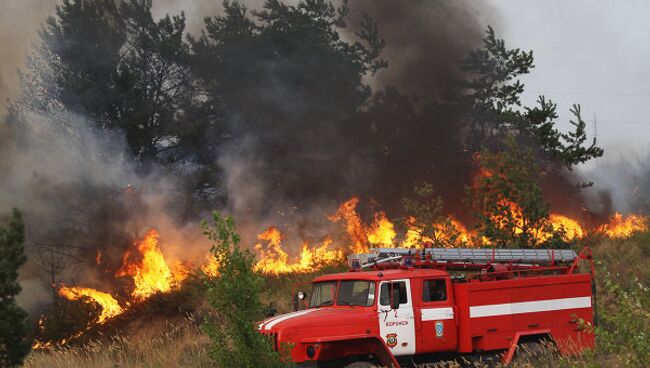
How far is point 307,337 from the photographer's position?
452 inches

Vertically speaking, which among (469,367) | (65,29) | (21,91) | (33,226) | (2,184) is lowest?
(469,367)

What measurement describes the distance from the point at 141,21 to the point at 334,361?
86.1 ft

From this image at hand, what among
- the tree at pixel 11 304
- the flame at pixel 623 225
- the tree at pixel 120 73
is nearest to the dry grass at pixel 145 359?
the tree at pixel 11 304

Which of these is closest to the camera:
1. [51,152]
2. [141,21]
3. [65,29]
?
[51,152]

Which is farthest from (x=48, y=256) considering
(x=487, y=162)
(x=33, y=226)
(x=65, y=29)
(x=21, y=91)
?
(x=487, y=162)

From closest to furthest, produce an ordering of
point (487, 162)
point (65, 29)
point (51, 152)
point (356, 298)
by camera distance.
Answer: point (356, 298), point (487, 162), point (51, 152), point (65, 29)

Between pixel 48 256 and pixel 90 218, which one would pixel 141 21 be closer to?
pixel 90 218

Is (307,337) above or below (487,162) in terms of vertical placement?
below

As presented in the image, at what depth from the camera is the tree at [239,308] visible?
29.0 ft

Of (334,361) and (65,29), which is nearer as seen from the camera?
(334,361)

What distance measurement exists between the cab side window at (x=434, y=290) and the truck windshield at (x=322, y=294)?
164 centimetres

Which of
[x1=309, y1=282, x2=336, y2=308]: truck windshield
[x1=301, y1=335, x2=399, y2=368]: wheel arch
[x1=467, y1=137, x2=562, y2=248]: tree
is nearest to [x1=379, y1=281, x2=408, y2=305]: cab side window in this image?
[x1=301, y1=335, x2=399, y2=368]: wheel arch

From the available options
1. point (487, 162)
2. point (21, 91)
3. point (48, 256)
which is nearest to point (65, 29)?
point (21, 91)

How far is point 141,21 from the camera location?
34031 mm
